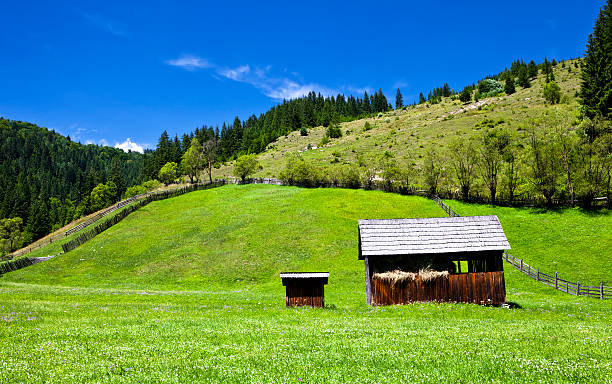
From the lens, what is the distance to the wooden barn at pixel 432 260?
2403cm

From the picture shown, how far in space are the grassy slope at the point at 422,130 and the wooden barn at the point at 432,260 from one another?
6619cm

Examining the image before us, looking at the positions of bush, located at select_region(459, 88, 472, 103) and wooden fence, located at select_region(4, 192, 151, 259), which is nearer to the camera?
wooden fence, located at select_region(4, 192, 151, 259)

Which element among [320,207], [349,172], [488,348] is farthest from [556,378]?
[349,172]

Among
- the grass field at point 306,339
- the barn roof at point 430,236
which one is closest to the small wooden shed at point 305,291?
the grass field at point 306,339

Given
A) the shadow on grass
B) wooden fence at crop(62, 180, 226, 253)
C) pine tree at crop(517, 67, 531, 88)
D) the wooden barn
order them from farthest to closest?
pine tree at crop(517, 67, 531, 88) → wooden fence at crop(62, 180, 226, 253) → the wooden barn → the shadow on grass

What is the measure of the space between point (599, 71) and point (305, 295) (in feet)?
278

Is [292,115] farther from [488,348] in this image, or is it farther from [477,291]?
[488,348]

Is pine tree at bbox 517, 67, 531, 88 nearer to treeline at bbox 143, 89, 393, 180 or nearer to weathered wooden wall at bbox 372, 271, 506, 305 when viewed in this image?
treeline at bbox 143, 89, 393, 180

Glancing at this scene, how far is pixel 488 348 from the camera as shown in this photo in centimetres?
1086

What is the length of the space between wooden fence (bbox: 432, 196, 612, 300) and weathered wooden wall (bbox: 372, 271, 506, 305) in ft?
39.4

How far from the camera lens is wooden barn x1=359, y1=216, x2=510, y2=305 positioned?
24.0m

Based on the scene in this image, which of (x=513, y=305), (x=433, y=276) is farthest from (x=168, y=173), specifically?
(x=513, y=305)

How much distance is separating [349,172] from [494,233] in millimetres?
53624

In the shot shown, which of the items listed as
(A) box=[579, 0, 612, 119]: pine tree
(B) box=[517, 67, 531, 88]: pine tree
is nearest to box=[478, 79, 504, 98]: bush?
(B) box=[517, 67, 531, 88]: pine tree
